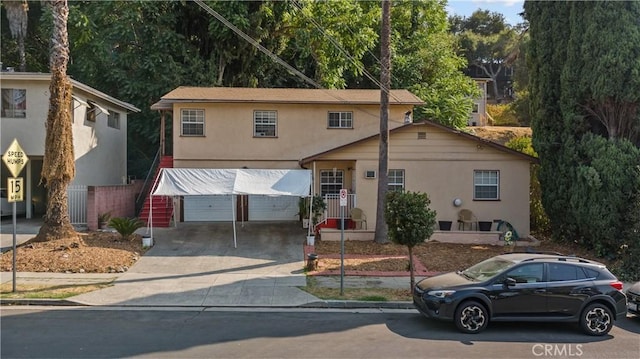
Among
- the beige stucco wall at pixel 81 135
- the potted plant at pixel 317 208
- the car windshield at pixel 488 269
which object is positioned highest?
the beige stucco wall at pixel 81 135

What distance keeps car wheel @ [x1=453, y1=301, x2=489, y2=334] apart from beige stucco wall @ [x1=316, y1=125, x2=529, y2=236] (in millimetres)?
10990

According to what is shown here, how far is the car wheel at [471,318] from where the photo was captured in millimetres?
9570

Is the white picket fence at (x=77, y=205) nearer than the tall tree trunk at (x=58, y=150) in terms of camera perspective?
No

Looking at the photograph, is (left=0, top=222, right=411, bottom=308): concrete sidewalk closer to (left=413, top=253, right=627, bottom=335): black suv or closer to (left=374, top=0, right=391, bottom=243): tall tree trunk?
(left=413, top=253, right=627, bottom=335): black suv

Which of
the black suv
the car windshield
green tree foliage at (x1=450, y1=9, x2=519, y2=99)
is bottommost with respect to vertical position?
the black suv

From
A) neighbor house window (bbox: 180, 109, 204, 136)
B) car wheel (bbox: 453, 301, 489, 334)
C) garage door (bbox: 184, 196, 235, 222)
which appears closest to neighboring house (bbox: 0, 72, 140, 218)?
neighbor house window (bbox: 180, 109, 204, 136)

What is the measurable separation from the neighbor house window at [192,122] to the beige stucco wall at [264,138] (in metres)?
0.20

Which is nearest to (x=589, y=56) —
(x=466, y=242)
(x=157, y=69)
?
(x=466, y=242)

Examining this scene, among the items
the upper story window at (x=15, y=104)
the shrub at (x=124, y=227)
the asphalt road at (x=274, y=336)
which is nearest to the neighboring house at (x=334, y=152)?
the upper story window at (x=15, y=104)

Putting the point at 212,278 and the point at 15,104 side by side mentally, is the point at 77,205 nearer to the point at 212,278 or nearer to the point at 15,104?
the point at 15,104

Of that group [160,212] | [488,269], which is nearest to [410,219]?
[488,269]

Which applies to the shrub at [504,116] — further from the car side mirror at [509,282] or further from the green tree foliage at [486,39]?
the car side mirror at [509,282]

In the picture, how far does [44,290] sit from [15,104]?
12.6 m

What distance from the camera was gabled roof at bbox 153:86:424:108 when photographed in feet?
73.0
